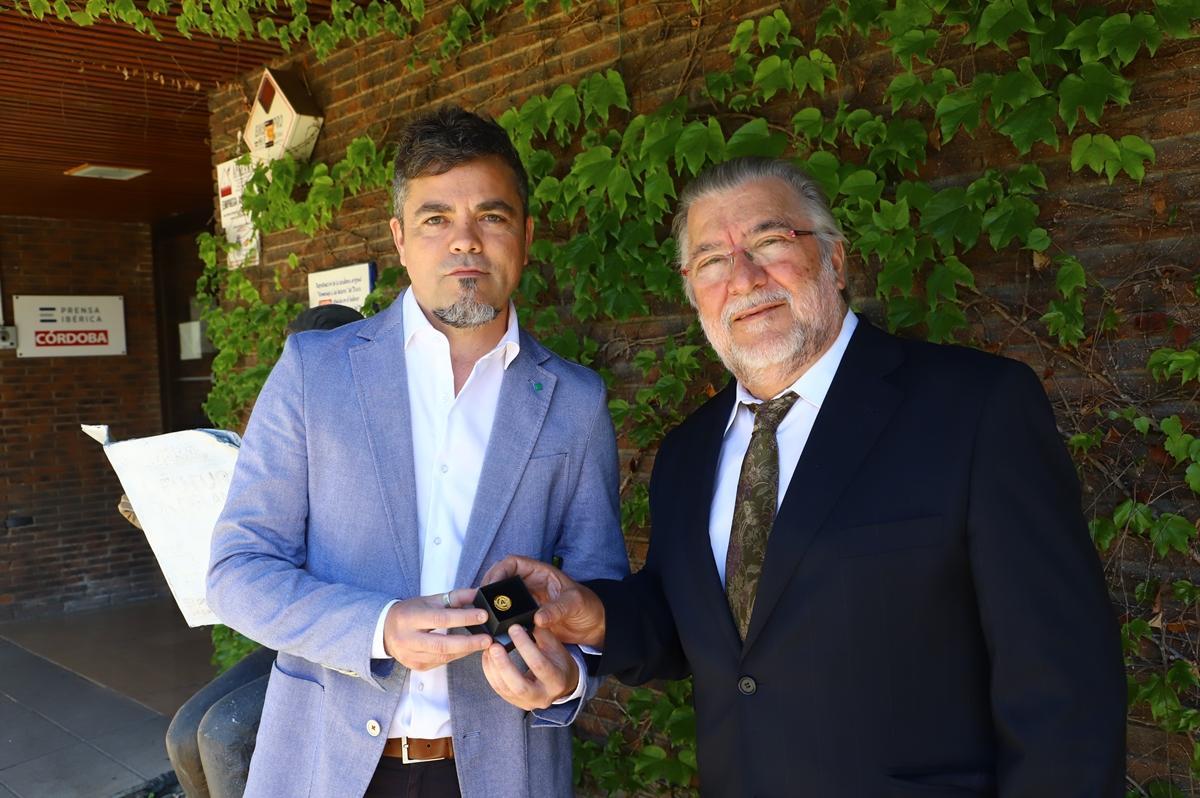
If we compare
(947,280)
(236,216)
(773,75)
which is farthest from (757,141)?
(236,216)

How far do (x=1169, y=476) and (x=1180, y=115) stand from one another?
36.0 inches

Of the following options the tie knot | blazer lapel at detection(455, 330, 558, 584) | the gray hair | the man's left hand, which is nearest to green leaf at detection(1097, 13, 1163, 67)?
the gray hair

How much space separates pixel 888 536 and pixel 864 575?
0.08 metres

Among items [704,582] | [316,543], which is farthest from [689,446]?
[316,543]

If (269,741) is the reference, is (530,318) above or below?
above

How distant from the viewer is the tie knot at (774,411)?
1862 mm

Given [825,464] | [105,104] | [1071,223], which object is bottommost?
[825,464]

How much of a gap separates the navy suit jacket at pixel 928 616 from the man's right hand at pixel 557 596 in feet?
0.93

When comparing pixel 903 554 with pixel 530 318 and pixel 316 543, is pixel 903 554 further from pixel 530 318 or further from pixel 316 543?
pixel 530 318

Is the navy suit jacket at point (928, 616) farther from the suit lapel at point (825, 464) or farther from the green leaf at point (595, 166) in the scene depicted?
the green leaf at point (595, 166)

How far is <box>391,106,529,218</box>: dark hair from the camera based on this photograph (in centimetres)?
199

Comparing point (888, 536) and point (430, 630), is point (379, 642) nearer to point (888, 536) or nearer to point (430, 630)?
point (430, 630)

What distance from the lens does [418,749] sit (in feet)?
6.08

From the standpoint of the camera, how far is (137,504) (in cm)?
240
